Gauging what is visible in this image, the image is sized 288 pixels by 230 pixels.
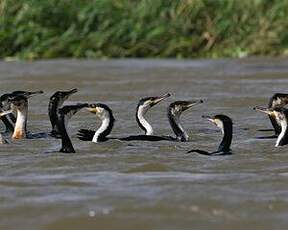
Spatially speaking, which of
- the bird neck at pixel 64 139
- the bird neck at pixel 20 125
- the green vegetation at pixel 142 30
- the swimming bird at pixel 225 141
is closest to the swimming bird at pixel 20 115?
the bird neck at pixel 20 125

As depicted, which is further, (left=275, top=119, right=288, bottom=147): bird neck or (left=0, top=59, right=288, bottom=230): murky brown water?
(left=275, top=119, right=288, bottom=147): bird neck

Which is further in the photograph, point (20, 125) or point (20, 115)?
point (20, 115)

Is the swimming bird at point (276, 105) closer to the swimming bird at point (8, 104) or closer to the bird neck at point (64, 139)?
the bird neck at point (64, 139)

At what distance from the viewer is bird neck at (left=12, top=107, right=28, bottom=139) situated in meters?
9.55

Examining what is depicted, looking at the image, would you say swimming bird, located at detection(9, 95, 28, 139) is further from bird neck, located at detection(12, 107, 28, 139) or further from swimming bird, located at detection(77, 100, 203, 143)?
swimming bird, located at detection(77, 100, 203, 143)

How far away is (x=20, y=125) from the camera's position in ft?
31.9

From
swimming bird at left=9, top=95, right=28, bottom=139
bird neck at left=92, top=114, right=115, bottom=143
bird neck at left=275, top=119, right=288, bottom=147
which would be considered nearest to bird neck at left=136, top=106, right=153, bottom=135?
bird neck at left=92, top=114, right=115, bottom=143

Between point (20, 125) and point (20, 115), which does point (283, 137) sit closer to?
point (20, 125)

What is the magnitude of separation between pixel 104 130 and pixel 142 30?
1234 cm

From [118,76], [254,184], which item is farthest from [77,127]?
[118,76]

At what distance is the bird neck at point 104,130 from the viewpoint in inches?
359

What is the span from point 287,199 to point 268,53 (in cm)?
1498

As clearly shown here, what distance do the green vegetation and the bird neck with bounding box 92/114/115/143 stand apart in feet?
38.1

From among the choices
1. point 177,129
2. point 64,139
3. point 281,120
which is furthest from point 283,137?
point 64,139
